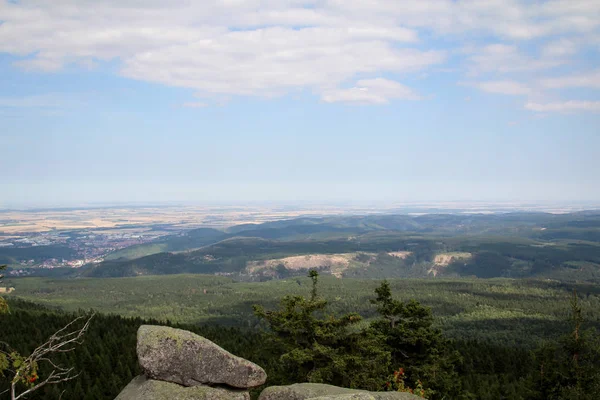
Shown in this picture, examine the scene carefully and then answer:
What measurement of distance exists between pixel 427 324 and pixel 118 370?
2390 inches

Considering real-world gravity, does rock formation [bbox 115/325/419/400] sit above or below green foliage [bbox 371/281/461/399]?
above

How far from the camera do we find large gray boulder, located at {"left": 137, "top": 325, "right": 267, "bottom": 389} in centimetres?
1995

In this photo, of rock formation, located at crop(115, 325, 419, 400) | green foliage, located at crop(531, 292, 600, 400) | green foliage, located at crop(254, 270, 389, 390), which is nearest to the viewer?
rock formation, located at crop(115, 325, 419, 400)

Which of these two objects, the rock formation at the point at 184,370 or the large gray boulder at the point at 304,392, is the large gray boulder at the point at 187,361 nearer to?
the rock formation at the point at 184,370

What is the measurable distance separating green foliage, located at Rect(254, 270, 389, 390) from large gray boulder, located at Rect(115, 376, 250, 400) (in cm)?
1045

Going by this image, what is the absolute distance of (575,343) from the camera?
3459 centimetres

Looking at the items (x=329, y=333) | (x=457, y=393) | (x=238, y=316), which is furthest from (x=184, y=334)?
(x=238, y=316)

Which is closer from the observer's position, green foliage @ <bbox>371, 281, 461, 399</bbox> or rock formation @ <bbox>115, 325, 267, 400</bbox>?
rock formation @ <bbox>115, 325, 267, 400</bbox>

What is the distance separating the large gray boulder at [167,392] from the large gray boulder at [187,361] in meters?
0.34

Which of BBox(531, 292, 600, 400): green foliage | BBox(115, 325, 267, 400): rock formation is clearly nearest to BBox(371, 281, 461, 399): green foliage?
BBox(531, 292, 600, 400): green foliage

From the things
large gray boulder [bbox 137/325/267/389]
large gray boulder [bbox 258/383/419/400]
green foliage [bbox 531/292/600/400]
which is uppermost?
large gray boulder [bbox 137/325/267/389]

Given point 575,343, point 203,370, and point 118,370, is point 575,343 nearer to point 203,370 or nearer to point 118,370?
point 203,370

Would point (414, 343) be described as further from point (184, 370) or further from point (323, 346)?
point (184, 370)

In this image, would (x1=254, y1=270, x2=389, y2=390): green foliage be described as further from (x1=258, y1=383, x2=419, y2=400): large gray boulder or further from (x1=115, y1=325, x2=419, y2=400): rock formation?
(x1=258, y1=383, x2=419, y2=400): large gray boulder
